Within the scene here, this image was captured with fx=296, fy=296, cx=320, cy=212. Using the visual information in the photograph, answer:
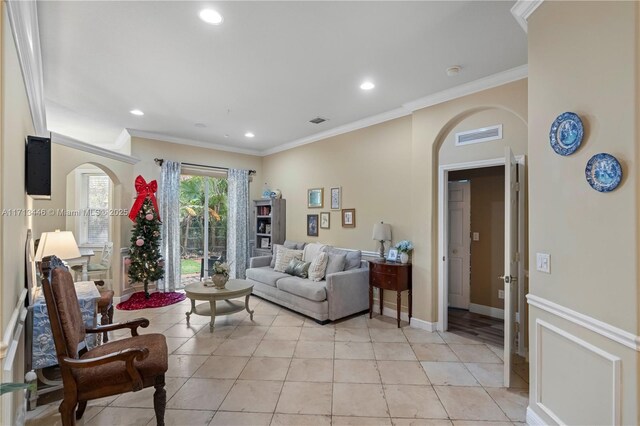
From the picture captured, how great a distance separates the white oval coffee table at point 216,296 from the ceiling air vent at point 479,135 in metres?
3.45

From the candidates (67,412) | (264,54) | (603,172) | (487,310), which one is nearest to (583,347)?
(603,172)

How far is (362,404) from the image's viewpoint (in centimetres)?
237

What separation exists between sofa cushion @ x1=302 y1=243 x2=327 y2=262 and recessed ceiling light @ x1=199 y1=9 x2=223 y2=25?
3501mm

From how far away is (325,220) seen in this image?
5543 mm

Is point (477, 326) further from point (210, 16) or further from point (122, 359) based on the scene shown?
point (210, 16)

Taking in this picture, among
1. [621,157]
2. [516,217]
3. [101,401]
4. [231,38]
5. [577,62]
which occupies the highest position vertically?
[231,38]

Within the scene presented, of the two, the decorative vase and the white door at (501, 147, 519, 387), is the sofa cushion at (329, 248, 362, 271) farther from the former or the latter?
the white door at (501, 147, 519, 387)

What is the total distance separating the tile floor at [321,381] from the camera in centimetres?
222

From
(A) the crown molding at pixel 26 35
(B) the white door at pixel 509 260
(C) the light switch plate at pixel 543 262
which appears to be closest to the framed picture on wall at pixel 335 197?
(B) the white door at pixel 509 260

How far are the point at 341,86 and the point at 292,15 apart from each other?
1.34 m

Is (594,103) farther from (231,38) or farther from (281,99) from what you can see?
(281,99)

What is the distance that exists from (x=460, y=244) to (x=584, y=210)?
333 cm

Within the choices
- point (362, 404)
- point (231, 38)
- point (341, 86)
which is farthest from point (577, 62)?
point (362, 404)

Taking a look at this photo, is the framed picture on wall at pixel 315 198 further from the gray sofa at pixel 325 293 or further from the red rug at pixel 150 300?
the red rug at pixel 150 300
